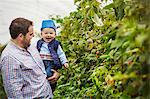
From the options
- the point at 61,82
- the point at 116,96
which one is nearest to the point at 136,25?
the point at 116,96

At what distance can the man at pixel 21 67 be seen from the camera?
120 inches

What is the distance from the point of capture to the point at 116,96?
2148mm

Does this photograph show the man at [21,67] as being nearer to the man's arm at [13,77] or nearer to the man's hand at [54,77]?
the man's arm at [13,77]

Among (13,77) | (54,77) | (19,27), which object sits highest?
(19,27)

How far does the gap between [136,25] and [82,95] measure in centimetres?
193

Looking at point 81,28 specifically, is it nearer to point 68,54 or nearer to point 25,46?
point 68,54

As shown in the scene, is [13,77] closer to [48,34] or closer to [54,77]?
[54,77]

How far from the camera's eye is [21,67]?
121 inches

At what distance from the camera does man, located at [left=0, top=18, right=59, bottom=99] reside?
3.04 metres

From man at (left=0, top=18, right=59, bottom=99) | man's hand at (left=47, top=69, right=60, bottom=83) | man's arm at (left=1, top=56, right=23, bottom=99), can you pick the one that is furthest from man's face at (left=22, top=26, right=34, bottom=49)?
man's hand at (left=47, top=69, right=60, bottom=83)

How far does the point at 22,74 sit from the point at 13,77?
75mm

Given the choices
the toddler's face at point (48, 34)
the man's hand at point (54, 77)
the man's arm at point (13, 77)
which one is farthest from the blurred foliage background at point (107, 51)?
the man's arm at point (13, 77)

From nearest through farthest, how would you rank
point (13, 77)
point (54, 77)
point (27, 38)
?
point (13, 77), point (27, 38), point (54, 77)

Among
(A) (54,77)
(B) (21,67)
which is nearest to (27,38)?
(B) (21,67)
